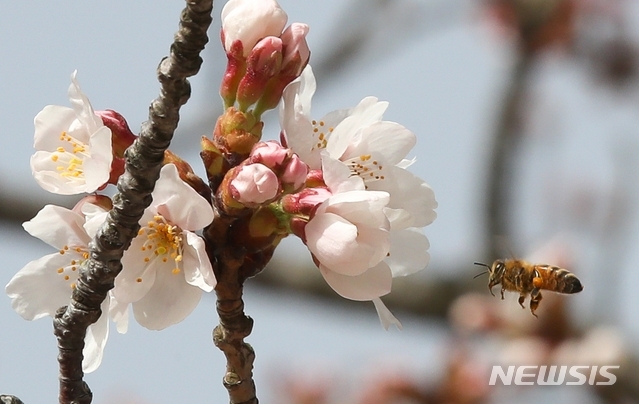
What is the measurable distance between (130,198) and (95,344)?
40 centimetres

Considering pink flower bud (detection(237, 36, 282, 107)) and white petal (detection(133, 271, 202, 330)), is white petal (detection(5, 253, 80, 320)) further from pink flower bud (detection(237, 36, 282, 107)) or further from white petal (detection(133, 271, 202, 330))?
pink flower bud (detection(237, 36, 282, 107))

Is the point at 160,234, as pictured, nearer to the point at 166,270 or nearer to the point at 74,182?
the point at 166,270

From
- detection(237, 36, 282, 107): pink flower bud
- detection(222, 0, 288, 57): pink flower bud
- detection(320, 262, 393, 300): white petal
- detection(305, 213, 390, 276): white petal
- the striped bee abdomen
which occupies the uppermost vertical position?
detection(222, 0, 288, 57): pink flower bud

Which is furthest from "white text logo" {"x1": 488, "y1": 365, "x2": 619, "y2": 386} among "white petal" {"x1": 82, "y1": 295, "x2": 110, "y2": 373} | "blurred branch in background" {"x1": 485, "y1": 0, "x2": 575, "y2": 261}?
"white petal" {"x1": 82, "y1": 295, "x2": 110, "y2": 373}

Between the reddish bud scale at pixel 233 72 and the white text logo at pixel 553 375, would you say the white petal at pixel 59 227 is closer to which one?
the reddish bud scale at pixel 233 72

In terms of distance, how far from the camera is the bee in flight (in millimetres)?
2055

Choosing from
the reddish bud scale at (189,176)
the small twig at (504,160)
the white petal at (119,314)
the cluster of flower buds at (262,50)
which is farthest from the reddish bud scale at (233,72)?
the small twig at (504,160)

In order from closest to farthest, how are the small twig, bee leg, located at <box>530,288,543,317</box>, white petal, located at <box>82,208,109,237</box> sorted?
white petal, located at <box>82,208,109,237</box>, bee leg, located at <box>530,288,543,317</box>, the small twig

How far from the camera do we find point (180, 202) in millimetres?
1343

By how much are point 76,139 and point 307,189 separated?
1.39 feet

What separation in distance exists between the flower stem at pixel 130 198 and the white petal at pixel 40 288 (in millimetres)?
247

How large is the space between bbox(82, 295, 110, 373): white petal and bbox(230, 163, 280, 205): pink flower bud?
0.30 m

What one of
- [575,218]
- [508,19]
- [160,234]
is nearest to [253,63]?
[160,234]

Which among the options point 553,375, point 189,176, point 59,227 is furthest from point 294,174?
point 553,375
